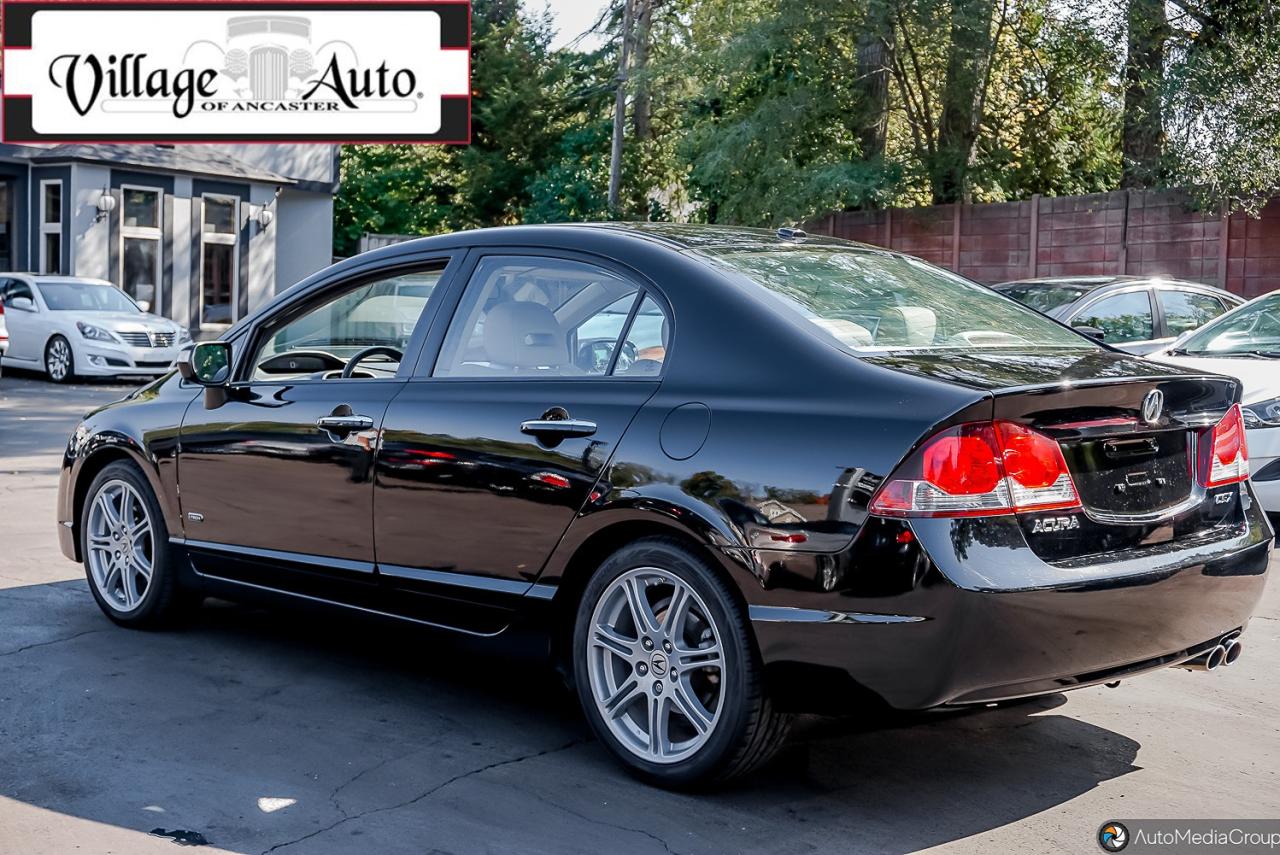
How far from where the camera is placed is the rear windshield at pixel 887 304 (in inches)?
164

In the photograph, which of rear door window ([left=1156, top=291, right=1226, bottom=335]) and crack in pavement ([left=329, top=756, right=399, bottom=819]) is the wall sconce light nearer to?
rear door window ([left=1156, top=291, right=1226, bottom=335])

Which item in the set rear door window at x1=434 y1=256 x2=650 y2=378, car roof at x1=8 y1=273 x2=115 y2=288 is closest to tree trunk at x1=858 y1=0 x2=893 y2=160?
Answer: car roof at x1=8 y1=273 x2=115 y2=288

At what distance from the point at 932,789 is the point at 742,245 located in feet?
5.63

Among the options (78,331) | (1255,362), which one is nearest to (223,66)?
(78,331)

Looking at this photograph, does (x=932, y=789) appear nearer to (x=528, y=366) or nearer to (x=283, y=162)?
(x=528, y=366)

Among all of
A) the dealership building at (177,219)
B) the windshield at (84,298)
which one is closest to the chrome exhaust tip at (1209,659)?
the windshield at (84,298)

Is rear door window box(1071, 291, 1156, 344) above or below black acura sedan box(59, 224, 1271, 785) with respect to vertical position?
above

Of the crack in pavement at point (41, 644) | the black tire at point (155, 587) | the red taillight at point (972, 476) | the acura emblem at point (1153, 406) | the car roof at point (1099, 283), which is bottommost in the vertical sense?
the crack in pavement at point (41, 644)

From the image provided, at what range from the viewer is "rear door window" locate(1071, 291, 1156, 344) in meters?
11.6

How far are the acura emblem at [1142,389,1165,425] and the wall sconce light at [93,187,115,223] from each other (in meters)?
27.2

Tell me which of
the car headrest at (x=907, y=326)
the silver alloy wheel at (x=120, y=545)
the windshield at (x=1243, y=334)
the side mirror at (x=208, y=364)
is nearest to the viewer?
the car headrest at (x=907, y=326)

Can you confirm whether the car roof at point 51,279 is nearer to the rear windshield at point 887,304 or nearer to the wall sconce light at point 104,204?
the wall sconce light at point 104,204

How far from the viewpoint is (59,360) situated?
19.9 meters

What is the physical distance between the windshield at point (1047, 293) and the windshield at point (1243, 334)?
1.55m
